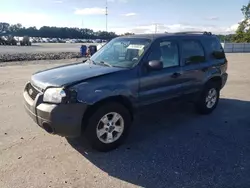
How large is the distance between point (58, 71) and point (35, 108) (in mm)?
874

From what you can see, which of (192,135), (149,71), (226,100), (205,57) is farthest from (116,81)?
(226,100)

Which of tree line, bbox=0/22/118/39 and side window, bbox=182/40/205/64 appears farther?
tree line, bbox=0/22/118/39

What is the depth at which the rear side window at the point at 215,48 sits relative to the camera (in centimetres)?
594

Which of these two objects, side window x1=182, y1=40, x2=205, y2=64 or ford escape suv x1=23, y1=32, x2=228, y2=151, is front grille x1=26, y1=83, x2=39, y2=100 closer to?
ford escape suv x1=23, y1=32, x2=228, y2=151

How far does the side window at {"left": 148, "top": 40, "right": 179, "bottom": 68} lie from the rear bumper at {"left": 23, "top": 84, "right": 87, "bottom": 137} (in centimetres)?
164

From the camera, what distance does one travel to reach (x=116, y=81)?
12.9 ft

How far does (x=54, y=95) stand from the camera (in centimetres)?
357

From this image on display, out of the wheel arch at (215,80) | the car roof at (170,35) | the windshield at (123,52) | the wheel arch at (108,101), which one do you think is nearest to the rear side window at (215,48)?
the car roof at (170,35)

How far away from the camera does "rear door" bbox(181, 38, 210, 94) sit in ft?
16.9

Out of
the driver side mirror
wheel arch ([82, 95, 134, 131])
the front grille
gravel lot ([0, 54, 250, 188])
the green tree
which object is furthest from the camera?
the green tree

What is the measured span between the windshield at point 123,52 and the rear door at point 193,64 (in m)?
0.99

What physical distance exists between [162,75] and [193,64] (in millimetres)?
1114

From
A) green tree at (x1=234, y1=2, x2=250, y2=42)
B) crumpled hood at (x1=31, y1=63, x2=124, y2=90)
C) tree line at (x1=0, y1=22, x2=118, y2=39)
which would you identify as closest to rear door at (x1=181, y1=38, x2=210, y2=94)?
crumpled hood at (x1=31, y1=63, x2=124, y2=90)

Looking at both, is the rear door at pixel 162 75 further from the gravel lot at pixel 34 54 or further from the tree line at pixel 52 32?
the tree line at pixel 52 32
